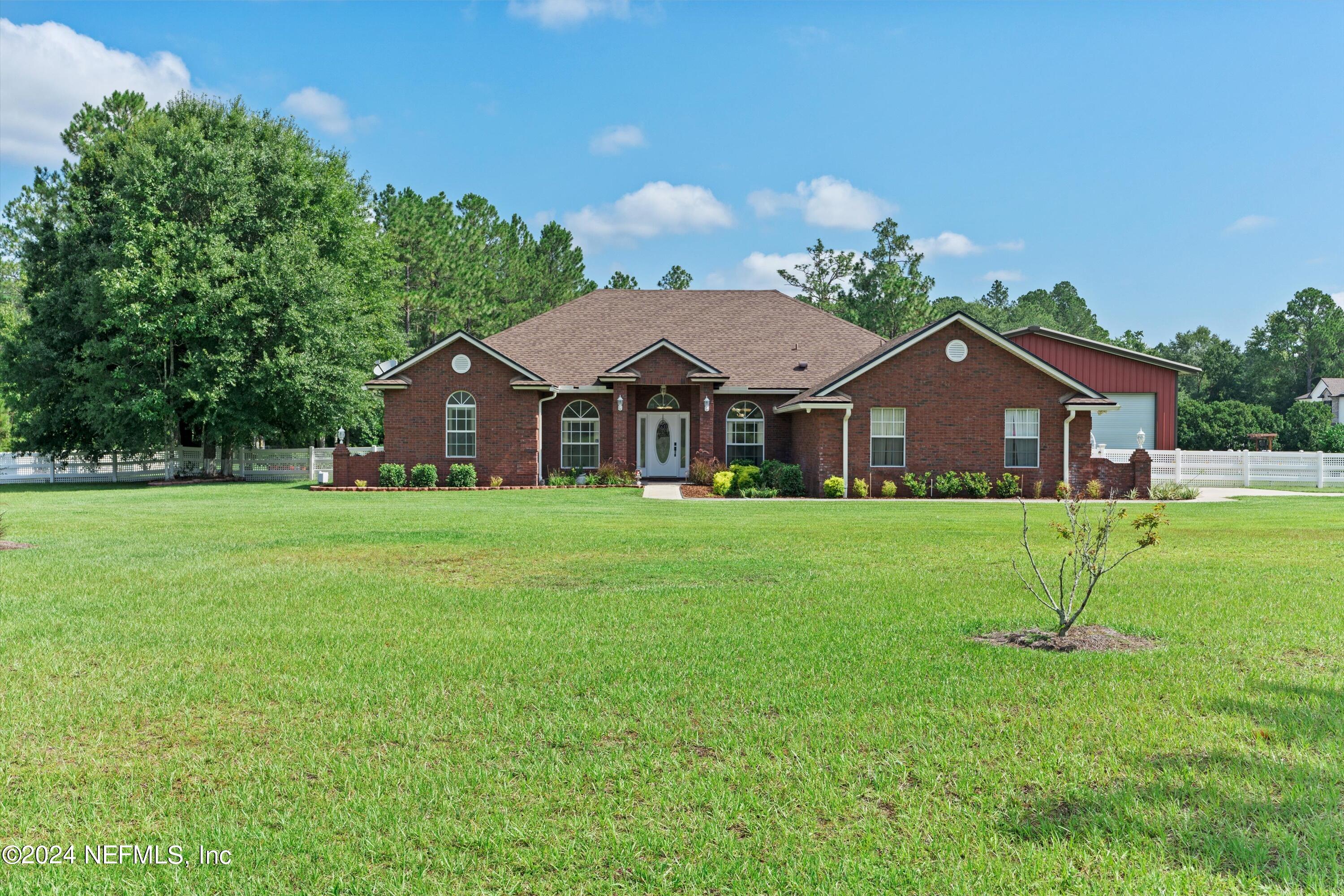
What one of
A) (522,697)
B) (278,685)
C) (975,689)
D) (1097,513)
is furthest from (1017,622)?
(1097,513)

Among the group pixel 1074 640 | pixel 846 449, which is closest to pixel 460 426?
pixel 846 449

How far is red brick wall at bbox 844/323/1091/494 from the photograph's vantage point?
969 inches

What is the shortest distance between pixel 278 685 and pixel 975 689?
440cm

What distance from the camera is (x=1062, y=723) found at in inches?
187

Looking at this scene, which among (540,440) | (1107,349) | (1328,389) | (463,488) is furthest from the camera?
(1328,389)

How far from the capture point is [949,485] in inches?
962

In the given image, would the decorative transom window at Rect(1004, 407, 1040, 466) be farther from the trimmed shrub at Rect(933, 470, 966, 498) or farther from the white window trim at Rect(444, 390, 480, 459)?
the white window trim at Rect(444, 390, 480, 459)

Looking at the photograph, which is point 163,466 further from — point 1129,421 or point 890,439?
point 1129,421

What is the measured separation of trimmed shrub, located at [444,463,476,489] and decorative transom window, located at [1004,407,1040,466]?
16360mm

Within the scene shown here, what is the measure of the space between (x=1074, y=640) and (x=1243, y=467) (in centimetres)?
2880

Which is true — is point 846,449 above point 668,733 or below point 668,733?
above

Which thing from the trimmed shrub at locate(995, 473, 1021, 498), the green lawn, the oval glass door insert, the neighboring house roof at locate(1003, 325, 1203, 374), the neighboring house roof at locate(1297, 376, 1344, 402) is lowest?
the green lawn

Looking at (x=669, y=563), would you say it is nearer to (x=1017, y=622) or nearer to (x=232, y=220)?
(x=1017, y=622)

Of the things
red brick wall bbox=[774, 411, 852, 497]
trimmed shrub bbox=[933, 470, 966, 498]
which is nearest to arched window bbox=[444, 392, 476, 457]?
red brick wall bbox=[774, 411, 852, 497]
